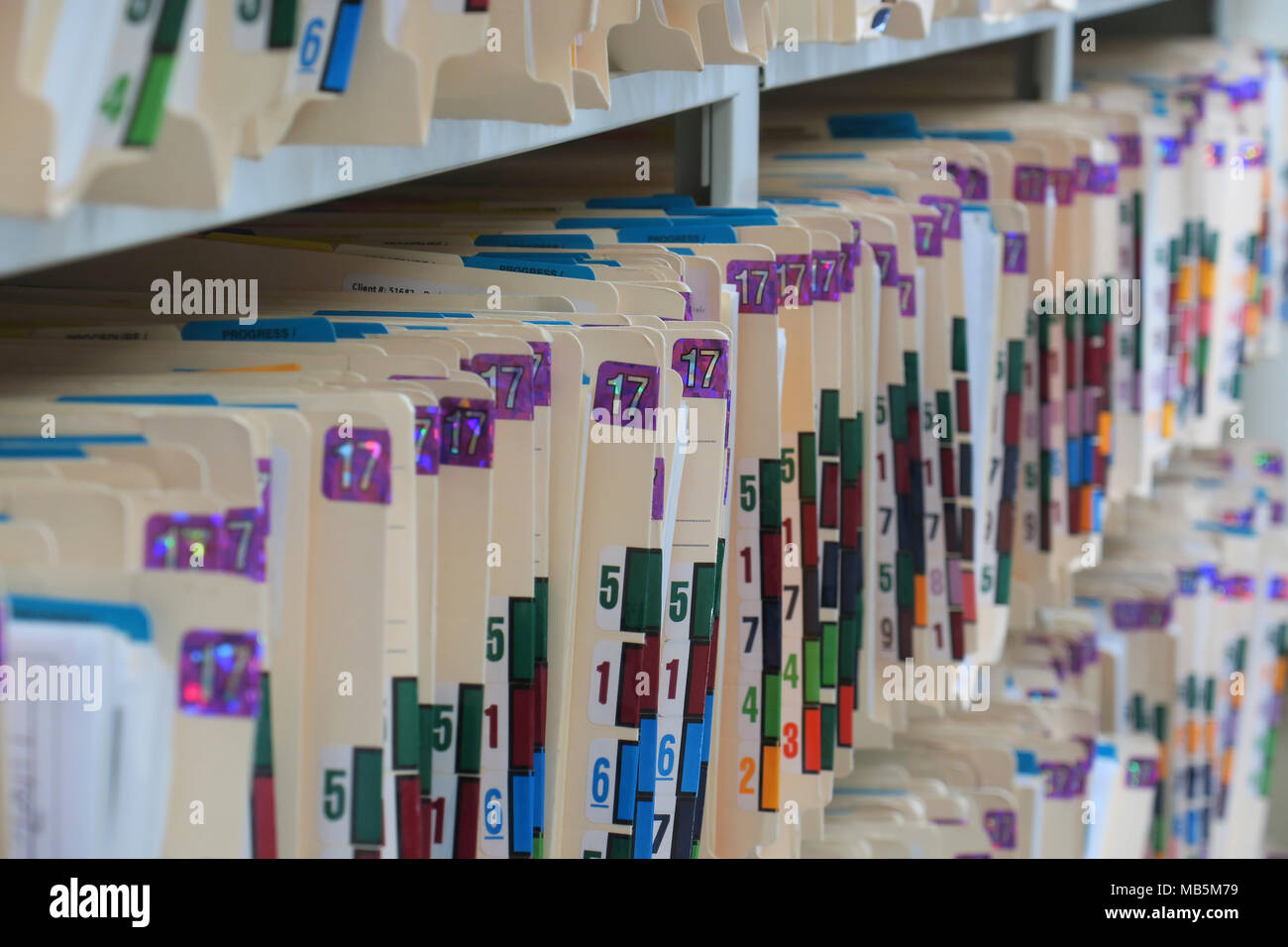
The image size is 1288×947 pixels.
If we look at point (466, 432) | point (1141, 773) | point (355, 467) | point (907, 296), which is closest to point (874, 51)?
point (907, 296)

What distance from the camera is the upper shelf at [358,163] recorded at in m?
0.53

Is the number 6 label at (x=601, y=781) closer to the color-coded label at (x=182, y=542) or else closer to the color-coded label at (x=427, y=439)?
the color-coded label at (x=427, y=439)

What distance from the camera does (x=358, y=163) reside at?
71 cm

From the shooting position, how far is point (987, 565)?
5.57 ft

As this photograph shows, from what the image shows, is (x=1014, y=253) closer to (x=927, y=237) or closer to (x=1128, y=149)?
(x=927, y=237)

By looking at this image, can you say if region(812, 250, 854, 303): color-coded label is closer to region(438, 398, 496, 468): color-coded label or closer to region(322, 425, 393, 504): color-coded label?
region(438, 398, 496, 468): color-coded label

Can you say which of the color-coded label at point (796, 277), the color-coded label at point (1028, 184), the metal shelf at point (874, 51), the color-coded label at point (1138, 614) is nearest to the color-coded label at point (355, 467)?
the color-coded label at point (796, 277)

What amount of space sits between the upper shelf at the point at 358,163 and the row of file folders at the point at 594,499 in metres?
0.08

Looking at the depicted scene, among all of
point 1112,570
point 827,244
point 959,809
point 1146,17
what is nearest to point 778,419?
point 827,244

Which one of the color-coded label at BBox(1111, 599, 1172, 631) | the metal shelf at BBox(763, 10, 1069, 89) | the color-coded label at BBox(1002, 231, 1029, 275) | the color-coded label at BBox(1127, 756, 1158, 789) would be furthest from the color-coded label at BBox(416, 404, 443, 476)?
the color-coded label at BBox(1111, 599, 1172, 631)

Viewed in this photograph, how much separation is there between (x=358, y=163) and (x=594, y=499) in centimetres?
23

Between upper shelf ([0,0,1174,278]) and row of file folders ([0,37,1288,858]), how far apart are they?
0.08m

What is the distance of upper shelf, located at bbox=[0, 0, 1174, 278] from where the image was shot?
1.75 ft
